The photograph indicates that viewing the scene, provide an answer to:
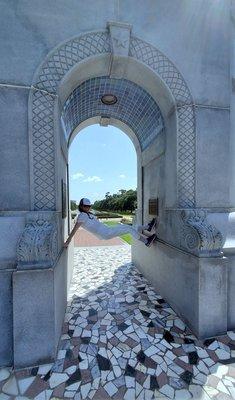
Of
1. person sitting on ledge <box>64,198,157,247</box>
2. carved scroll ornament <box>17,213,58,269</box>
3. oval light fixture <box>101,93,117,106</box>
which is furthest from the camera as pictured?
oval light fixture <box>101,93,117,106</box>

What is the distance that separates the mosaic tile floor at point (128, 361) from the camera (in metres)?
2.71

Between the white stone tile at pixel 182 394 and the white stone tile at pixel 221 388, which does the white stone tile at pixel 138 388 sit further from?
the white stone tile at pixel 221 388

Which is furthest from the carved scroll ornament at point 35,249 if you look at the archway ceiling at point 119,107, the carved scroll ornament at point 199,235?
the archway ceiling at point 119,107

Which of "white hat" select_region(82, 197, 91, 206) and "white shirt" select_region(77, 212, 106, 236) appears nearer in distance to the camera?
"white shirt" select_region(77, 212, 106, 236)

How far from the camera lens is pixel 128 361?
3176 millimetres

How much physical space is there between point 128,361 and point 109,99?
6.00 metres

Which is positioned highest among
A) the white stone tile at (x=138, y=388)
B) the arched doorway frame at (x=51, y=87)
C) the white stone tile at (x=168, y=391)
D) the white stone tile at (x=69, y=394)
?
the arched doorway frame at (x=51, y=87)

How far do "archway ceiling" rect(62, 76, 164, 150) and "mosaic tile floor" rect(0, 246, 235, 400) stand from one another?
4.33 metres

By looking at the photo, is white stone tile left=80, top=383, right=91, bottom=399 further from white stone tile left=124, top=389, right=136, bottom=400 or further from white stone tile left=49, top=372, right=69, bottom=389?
white stone tile left=124, top=389, right=136, bottom=400

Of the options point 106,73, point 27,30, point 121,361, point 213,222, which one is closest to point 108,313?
point 121,361

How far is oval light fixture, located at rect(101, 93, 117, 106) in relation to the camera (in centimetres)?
588

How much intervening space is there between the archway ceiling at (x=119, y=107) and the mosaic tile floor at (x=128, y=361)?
4.33m

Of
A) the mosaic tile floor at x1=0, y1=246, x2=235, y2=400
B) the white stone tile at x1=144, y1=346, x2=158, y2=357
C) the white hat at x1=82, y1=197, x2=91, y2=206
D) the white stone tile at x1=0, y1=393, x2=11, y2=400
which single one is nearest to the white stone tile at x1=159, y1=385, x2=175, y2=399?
the mosaic tile floor at x1=0, y1=246, x2=235, y2=400

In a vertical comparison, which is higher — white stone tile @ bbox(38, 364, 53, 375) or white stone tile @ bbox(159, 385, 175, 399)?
white stone tile @ bbox(159, 385, 175, 399)
